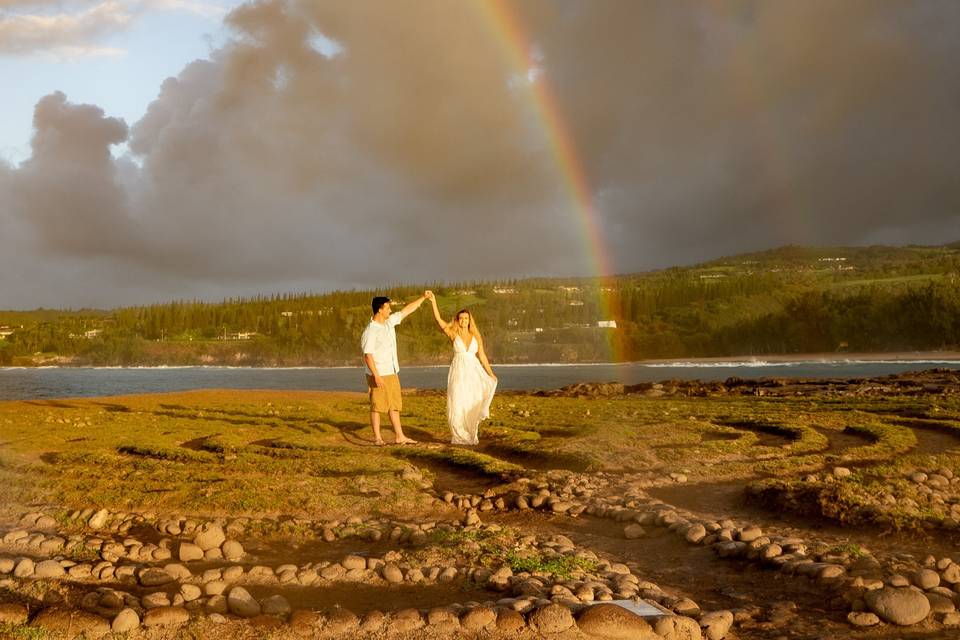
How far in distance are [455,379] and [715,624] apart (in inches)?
558

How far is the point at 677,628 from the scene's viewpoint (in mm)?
6934

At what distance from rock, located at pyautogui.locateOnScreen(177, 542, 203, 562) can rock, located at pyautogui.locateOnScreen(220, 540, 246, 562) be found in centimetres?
29

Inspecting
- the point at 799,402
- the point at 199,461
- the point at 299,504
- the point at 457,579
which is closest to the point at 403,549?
the point at 457,579

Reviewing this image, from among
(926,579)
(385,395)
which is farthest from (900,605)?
(385,395)

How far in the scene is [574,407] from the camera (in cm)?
3509

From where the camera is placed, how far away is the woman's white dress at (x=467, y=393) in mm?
20984

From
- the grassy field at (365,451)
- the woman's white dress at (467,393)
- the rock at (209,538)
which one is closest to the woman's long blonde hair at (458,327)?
the woman's white dress at (467,393)

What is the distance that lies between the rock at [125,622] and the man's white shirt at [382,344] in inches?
492

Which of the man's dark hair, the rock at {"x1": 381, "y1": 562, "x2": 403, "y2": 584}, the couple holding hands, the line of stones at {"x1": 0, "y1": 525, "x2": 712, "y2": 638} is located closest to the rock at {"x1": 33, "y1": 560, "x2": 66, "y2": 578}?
the line of stones at {"x1": 0, "y1": 525, "x2": 712, "y2": 638}

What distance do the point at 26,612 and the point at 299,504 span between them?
238 inches

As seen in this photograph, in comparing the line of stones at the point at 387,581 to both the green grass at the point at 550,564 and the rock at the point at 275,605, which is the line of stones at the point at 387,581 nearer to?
the rock at the point at 275,605

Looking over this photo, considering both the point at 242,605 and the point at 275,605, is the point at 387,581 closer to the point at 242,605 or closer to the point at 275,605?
the point at 275,605

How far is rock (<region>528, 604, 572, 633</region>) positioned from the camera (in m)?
6.88

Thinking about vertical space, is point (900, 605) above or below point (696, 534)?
above
